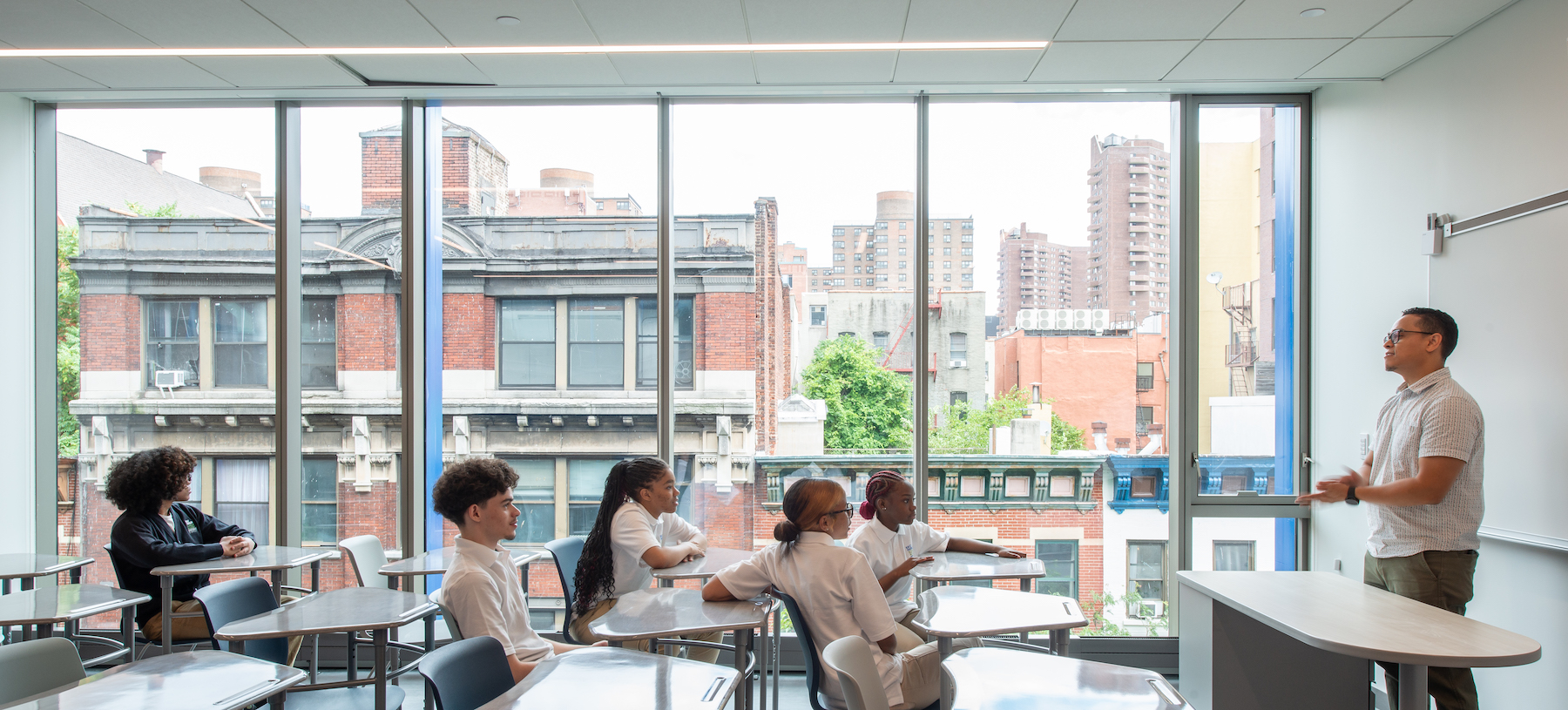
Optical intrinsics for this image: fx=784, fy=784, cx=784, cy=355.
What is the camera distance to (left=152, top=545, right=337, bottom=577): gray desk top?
3.31 meters

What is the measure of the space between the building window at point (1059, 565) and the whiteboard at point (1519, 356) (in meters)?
1.77

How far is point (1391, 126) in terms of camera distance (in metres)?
3.81

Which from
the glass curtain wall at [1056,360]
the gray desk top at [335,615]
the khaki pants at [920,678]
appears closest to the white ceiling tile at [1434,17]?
the glass curtain wall at [1056,360]

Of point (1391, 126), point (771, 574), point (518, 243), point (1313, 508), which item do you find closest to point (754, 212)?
point (518, 243)

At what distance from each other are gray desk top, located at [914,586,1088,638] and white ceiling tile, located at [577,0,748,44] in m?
2.46

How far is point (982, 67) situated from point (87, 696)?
401 centimetres

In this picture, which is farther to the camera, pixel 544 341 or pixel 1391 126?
pixel 544 341

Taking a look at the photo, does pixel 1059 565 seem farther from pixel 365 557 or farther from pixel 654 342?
pixel 365 557

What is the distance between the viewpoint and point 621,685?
1868mm

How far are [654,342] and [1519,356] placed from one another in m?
3.84

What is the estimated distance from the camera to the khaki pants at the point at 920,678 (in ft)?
7.68

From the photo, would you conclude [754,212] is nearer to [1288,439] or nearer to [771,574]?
[771,574]

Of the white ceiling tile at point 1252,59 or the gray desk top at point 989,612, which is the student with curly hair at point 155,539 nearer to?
the gray desk top at point 989,612

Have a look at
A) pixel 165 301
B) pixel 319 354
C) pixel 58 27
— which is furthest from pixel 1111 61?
pixel 165 301
